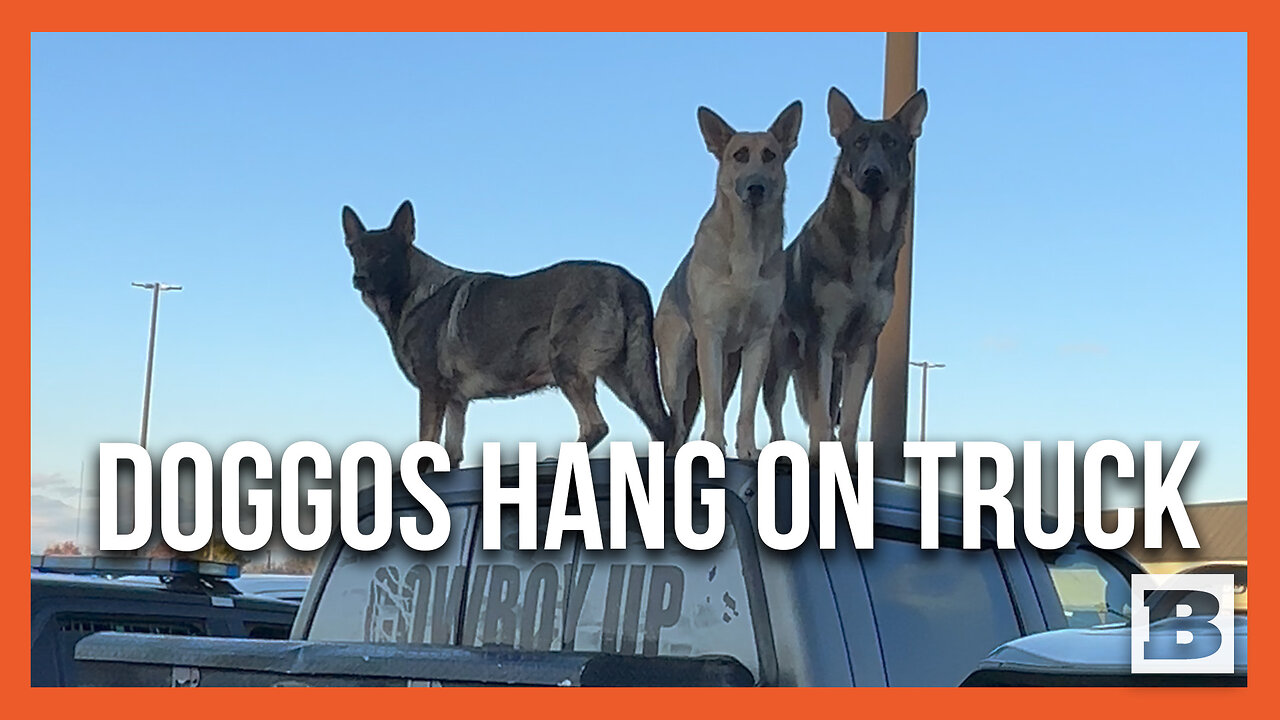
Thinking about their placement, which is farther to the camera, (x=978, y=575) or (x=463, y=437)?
(x=463, y=437)

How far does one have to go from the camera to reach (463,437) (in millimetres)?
6371

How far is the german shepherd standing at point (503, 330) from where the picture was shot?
6020 mm

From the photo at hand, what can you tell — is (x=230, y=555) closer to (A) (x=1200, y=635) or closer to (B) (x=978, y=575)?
(B) (x=978, y=575)

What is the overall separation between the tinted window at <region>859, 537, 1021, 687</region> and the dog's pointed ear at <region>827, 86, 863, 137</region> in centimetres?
200

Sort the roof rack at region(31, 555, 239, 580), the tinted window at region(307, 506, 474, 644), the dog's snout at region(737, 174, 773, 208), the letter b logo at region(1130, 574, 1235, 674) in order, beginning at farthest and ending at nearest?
the roof rack at region(31, 555, 239, 580) → the dog's snout at region(737, 174, 773, 208) → the tinted window at region(307, 506, 474, 644) → the letter b logo at region(1130, 574, 1235, 674)

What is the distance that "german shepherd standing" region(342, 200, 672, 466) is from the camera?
6.02 metres

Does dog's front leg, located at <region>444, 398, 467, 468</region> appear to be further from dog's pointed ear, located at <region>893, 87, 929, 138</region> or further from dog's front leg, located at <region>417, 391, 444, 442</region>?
dog's pointed ear, located at <region>893, 87, 929, 138</region>

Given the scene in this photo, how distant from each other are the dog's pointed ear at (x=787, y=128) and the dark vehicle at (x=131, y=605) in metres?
3.15

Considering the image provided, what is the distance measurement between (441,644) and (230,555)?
2352 millimetres

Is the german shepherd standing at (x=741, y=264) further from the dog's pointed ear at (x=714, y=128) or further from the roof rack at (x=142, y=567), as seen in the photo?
the roof rack at (x=142, y=567)

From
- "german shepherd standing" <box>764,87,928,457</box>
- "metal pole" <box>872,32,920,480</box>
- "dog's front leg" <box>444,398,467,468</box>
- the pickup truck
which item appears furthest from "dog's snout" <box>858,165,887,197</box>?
"dog's front leg" <box>444,398,467,468</box>

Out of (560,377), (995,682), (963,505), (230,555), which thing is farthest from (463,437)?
(995,682)

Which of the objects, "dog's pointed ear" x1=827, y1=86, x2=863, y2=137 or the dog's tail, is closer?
"dog's pointed ear" x1=827, y1=86, x2=863, y2=137

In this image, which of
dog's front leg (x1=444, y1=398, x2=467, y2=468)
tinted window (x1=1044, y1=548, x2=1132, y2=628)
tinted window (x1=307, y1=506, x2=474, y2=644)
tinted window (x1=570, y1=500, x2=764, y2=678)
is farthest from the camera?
dog's front leg (x1=444, y1=398, x2=467, y2=468)
